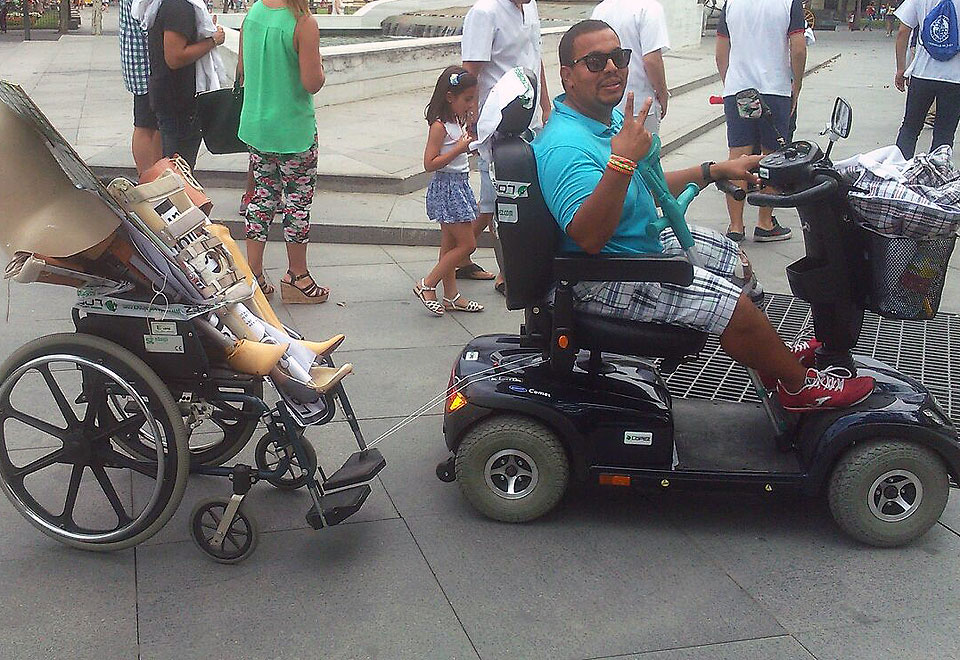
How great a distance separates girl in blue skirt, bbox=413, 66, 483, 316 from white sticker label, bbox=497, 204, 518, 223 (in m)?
2.31

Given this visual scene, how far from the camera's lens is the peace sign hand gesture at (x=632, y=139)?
10.3 feet

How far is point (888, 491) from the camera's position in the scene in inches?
138

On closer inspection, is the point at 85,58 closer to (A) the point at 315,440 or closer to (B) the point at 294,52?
→ (B) the point at 294,52

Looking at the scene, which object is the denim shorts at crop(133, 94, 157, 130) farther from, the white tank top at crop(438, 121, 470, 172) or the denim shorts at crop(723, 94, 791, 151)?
the denim shorts at crop(723, 94, 791, 151)

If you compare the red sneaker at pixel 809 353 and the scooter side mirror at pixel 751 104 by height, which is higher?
the scooter side mirror at pixel 751 104

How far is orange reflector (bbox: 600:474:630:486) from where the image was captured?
3594mm

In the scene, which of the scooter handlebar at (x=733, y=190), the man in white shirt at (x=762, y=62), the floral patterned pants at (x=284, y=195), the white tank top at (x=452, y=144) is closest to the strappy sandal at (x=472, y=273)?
the white tank top at (x=452, y=144)

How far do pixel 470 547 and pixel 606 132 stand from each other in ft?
5.05

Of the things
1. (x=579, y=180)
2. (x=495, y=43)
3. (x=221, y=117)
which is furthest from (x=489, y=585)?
(x=221, y=117)

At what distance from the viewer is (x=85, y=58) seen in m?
18.9

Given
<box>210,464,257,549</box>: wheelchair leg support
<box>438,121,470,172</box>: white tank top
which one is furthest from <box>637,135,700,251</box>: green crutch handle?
<box>438,121,470,172</box>: white tank top

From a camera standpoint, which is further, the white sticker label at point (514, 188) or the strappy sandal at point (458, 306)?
the strappy sandal at point (458, 306)

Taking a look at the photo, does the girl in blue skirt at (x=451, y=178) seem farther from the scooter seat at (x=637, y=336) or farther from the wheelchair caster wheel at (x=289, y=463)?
the scooter seat at (x=637, y=336)

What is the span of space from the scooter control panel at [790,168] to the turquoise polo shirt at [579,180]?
409mm
